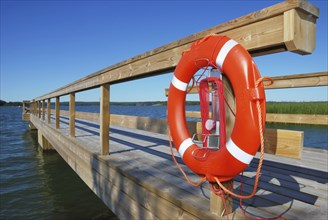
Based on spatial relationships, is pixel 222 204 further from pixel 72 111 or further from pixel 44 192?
pixel 44 192

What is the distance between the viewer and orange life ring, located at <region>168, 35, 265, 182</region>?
121 centimetres

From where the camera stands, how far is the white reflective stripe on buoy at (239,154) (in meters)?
1.25

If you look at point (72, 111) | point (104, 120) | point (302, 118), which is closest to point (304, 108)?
point (302, 118)

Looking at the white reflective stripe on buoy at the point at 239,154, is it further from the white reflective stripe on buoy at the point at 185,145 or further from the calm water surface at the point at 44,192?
the calm water surface at the point at 44,192

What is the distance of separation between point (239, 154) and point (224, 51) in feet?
1.72

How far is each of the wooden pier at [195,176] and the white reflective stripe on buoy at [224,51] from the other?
92 millimetres

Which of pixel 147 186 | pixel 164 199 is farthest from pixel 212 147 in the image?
pixel 147 186

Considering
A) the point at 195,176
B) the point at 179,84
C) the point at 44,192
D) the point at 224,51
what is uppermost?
the point at 224,51

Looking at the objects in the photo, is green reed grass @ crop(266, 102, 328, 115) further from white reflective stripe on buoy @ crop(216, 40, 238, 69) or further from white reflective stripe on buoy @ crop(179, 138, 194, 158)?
white reflective stripe on buoy @ crop(216, 40, 238, 69)

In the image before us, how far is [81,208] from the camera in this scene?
4160mm

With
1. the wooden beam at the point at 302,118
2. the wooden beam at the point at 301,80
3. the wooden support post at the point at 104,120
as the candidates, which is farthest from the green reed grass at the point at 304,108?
the wooden support post at the point at 104,120

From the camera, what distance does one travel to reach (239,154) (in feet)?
4.14

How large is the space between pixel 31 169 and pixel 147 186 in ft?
18.6

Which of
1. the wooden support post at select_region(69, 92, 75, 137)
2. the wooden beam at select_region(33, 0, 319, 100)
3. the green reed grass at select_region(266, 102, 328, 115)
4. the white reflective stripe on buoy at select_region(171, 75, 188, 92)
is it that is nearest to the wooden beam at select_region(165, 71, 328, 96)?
the wooden beam at select_region(33, 0, 319, 100)
